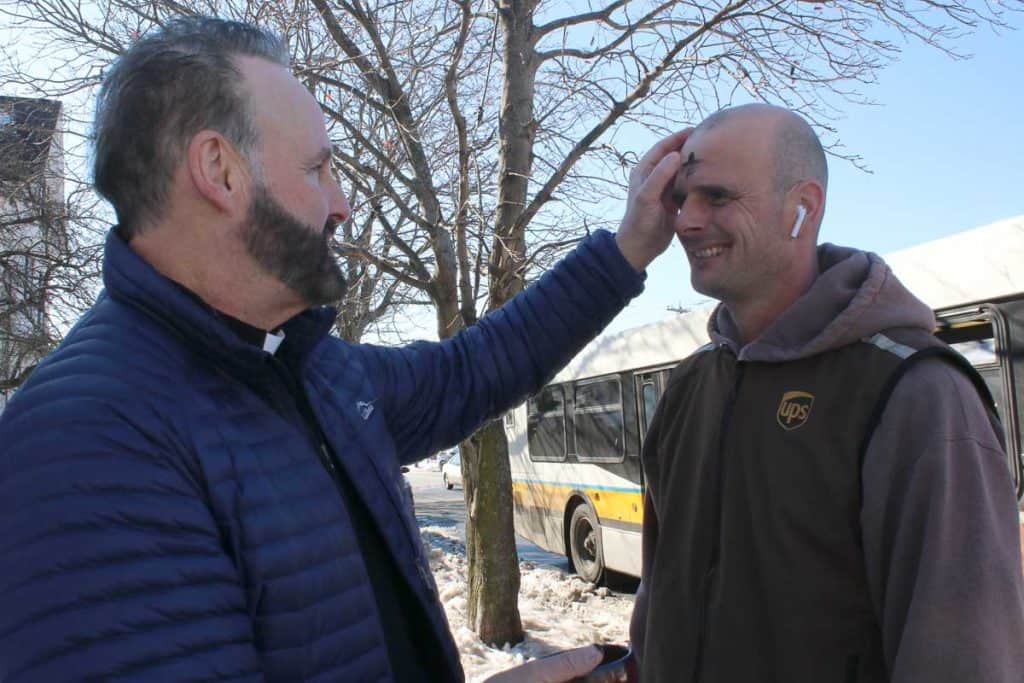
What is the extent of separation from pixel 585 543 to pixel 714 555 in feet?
29.7

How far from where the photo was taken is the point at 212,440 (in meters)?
1.25

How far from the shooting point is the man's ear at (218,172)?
4.56ft

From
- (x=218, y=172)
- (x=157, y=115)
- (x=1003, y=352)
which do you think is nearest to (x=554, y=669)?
(x=218, y=172)

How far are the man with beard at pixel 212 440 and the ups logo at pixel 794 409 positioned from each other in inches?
28.6

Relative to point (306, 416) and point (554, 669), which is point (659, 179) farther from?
point (554, 669)

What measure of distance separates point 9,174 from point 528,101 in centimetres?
562

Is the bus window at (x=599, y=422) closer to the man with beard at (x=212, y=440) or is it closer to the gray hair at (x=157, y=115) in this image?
the man with beard at (x=212, y=440)

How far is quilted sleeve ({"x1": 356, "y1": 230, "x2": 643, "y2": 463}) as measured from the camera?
201cm

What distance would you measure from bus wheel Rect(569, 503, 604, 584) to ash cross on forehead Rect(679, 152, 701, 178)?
848 cm

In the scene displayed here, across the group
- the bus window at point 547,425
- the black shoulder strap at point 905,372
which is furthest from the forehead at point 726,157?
the bus window at point 547,425

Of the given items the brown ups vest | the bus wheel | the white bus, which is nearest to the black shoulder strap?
the brown ups vest

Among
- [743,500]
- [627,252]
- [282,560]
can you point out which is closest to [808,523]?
[743,500]

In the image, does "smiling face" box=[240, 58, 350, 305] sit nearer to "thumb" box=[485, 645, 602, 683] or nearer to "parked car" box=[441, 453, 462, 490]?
"thumb" box=[485, 645, 602, 683]

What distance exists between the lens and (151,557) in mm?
1090
